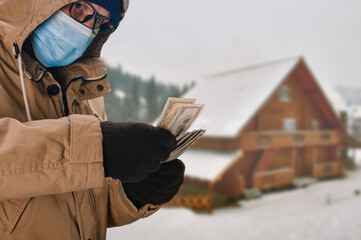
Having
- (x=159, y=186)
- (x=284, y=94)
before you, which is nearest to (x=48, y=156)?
(x=159, y=186)

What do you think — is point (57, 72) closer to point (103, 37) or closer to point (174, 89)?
point (103, 37)

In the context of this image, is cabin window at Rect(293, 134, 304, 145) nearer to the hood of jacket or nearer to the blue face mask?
the blue face mask

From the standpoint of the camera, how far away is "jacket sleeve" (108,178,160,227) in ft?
3.03

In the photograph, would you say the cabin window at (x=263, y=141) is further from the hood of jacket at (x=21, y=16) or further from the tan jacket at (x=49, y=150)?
the hood of jacket at (x=21, y=16)

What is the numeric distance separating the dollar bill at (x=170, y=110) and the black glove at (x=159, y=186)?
179 millimetres

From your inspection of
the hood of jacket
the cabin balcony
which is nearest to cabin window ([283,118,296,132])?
the cabin balcony

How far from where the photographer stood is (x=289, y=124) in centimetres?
678

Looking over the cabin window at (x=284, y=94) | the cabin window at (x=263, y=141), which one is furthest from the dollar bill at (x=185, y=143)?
the cabin window at (x=284, y=94)

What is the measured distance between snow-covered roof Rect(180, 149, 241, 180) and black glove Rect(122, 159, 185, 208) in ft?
12.8

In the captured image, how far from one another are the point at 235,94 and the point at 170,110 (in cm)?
562

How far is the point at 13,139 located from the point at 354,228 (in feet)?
14.0

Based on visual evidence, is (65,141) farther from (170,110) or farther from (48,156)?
(170,110)

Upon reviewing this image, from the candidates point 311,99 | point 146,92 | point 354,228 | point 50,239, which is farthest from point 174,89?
point 50,239

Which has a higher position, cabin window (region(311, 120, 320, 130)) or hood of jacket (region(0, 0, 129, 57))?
hood of jacket (region(0, 0, 129, 57))
